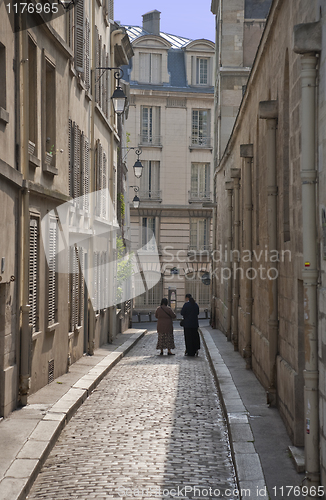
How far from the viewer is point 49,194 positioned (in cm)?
1140

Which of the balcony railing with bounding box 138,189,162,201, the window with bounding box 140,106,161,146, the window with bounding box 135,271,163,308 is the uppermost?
the window with bounding box 140,106,161,146

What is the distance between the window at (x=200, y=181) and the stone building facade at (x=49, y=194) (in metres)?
22.3

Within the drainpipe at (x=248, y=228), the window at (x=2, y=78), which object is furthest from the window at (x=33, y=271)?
the drainpipe at (x=248, y=228)

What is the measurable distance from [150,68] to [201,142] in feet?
17.7

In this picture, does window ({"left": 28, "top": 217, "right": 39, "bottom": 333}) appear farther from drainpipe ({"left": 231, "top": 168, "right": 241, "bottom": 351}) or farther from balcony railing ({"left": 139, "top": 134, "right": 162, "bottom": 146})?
balcony railing ({"left": 139, "top": 134, "right": 162, "bottom": 146})

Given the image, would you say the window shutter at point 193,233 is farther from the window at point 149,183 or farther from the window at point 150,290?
the window at point 150,290

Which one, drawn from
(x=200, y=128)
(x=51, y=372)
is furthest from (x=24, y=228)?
(x=200, y=128)

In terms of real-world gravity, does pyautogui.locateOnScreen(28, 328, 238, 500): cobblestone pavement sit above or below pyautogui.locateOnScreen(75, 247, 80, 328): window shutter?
below

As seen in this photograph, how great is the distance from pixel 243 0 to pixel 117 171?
804 centimetres

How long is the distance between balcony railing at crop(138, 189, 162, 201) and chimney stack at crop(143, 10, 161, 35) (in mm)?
11845

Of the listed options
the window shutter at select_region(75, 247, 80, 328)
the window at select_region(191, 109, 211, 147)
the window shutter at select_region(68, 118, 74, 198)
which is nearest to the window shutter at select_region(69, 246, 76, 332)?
the window shutter at select_region(75, 247, 80, 328)

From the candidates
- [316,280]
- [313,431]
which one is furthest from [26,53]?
[313,431]

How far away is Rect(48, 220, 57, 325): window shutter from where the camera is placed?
39.5 feet

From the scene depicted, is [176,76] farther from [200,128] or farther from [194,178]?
[194,178]
